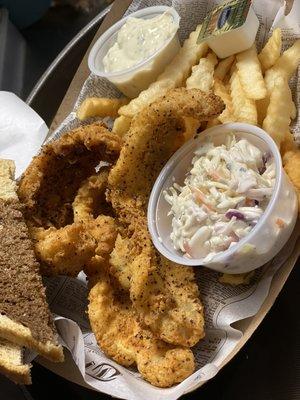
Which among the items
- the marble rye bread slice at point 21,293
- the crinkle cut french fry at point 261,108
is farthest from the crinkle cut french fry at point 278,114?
the marble rye bread slice at point 21,293

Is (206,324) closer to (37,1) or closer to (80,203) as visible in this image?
(80,203)

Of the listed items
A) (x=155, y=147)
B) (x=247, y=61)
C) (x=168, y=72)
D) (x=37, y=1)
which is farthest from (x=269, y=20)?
(x=37, y=1)

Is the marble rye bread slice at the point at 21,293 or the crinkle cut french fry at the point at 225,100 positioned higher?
the crinkle cut french fry at the point at 225,100

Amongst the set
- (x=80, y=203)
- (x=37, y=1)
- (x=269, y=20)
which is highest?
(x=269, y=20)

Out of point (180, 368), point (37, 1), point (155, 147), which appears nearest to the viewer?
point (180, 368)

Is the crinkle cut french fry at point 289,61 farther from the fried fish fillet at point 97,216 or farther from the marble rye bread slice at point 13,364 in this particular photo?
the marble rye bread slice at point 13,364

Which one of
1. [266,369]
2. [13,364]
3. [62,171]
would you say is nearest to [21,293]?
[13,364]

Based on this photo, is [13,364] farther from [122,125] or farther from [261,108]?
[261,108]
